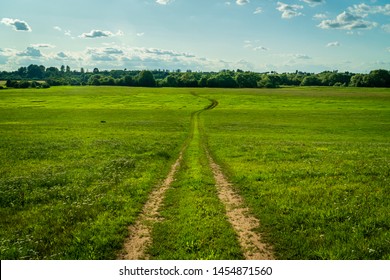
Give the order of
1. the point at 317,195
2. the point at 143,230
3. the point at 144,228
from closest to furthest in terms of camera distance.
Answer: the point at 143,230, the point at 144,228, the point at 317,195

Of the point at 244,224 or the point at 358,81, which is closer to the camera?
the point at 244,224

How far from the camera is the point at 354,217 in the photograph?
42.3ft

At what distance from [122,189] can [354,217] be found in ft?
38.3

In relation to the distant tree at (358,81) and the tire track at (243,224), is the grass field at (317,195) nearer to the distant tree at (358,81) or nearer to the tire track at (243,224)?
the tire track at (243,224)

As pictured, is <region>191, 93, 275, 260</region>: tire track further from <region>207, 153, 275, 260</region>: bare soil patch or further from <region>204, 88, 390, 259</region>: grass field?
<region>204, 88, 390, 259</region>: grass field

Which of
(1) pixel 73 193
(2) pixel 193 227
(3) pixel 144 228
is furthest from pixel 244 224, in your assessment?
(1) pixel 73 193

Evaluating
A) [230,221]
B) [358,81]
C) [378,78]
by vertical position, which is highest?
[378,78]

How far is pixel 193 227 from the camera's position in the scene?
40.4ft

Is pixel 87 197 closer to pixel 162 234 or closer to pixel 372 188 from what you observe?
pixel 162 234

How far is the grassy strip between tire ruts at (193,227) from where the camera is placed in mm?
10548

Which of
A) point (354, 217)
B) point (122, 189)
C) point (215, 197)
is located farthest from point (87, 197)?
point (354, 217)

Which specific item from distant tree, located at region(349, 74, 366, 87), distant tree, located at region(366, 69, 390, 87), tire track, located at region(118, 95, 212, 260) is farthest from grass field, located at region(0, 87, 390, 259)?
distant tree, located at region(349, 74, 366, 87)

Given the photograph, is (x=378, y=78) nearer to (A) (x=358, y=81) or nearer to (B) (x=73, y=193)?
(A) (x=358, y=81)

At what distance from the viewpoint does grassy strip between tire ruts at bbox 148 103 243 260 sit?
10.5 metres
